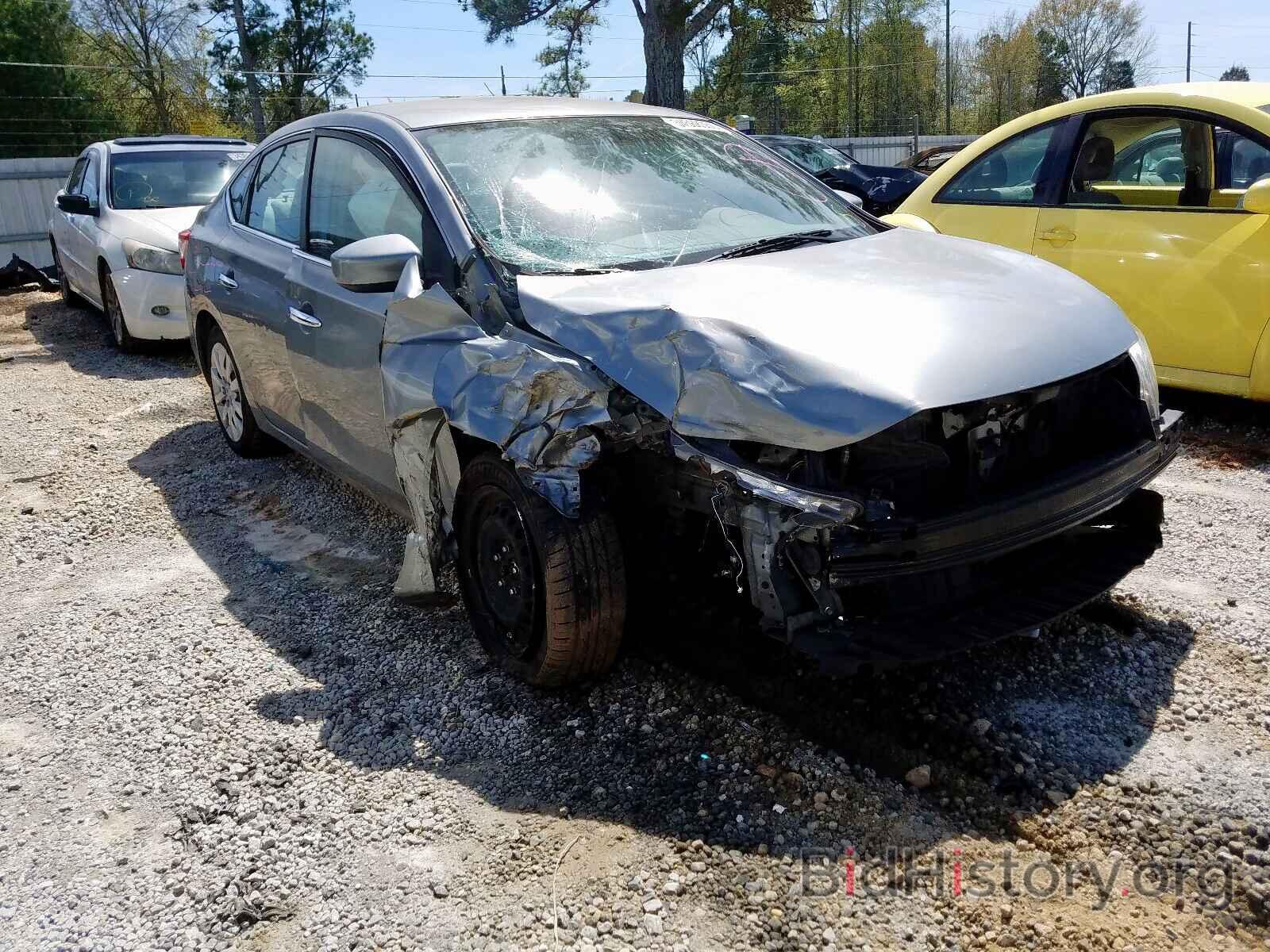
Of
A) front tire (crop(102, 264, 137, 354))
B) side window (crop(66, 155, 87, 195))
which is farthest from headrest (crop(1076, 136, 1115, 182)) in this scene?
side window (crop(66, 155, 87, 195))

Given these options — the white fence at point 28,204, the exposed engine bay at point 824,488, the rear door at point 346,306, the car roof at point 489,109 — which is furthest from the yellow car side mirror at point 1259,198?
the white fence at point 28,204

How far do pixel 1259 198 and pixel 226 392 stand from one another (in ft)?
17.1

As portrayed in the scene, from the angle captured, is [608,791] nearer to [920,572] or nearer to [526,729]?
[526,729]

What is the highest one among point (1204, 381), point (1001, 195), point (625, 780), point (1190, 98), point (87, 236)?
point (1190, 98)

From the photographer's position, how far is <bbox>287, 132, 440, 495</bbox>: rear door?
3.70m

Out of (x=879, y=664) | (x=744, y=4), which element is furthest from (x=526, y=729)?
(x=744, y=4)

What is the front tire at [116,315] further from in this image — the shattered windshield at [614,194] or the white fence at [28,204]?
the white fence at [28,204]

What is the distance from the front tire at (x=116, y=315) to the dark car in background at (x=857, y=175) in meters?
7.80

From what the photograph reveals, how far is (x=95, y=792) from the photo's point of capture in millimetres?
3016

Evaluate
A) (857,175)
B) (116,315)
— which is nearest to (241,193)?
(116,315)

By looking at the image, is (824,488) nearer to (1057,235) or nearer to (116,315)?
(1057,235)

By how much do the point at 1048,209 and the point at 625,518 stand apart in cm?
374

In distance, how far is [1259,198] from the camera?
15.8 feet

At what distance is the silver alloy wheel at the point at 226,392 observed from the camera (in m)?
5.54
